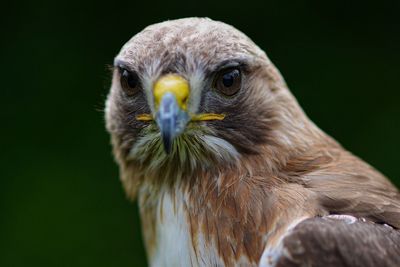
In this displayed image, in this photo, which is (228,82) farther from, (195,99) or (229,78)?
(195,99)

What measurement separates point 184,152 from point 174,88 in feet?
1.16

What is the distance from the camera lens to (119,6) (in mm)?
5977

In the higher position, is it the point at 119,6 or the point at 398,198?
the point at 119,6

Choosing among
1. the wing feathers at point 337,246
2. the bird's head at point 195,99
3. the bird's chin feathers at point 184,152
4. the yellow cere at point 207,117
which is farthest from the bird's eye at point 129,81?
the wing feathers at point 337,246

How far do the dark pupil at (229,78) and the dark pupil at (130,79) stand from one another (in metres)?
0.39

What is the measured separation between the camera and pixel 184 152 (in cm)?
326

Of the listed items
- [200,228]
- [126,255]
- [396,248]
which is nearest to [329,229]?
[396,248]

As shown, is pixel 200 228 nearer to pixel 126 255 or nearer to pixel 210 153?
pixel 210 153

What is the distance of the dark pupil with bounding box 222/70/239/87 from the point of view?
3.21 meters

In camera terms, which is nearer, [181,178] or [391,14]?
[181,178]

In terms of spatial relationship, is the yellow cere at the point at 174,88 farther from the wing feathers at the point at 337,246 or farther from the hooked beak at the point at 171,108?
the wing feathers at the point at 337,246

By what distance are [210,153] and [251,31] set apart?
9.82 ft

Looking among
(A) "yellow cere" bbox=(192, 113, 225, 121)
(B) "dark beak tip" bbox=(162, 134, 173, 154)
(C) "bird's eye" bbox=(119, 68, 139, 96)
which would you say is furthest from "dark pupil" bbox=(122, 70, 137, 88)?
(B) "dark beak tip" bbox=(162, 134, 173, 154)

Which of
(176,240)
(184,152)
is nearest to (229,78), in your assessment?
(184,152)
